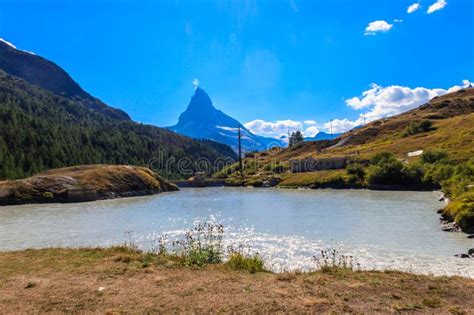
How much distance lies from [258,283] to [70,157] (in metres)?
141

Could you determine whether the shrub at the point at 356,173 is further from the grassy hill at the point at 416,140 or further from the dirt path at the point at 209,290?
the dirt path at the point at 209,290

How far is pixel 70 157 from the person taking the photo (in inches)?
5458

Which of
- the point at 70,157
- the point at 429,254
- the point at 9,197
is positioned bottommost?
the point at 429,254

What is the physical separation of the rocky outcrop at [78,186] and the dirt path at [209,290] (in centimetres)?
5598

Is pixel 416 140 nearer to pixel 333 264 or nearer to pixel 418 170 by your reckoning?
pixel 418 170

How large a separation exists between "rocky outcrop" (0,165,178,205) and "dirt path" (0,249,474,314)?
184 ft

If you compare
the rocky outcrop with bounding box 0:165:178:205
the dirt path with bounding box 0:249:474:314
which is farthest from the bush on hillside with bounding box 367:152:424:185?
the dirt path with bounding box 0:249:474:314

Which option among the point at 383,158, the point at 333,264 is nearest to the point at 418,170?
the point at 383,158

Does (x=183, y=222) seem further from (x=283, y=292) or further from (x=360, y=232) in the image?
(x=283, y=292)

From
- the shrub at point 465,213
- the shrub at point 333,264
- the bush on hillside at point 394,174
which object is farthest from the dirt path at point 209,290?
the bush on hillside at point 394,174

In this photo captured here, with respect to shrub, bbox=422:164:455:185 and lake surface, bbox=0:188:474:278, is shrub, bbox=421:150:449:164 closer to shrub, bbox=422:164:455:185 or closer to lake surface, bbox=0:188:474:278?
shrub, bbox=422:164:455:185

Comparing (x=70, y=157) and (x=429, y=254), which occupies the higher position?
(x=70, y=157)

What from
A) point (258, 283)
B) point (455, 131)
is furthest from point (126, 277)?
point (455, 131)

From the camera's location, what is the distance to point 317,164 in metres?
125
